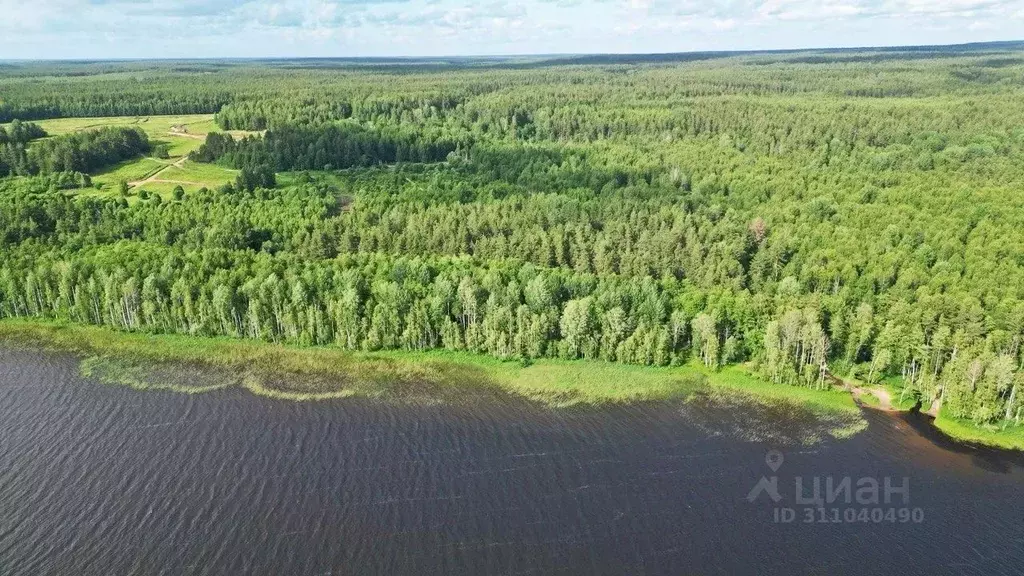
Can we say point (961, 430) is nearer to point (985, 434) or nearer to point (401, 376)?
point (985, 434)

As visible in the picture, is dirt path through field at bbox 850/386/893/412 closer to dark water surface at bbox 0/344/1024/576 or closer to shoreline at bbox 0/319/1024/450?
shoreline at bbox 0/319/1024/450

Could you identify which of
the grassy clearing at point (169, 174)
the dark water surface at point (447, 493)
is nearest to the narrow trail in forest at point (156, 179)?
the grassy clearing at point (169, 174)

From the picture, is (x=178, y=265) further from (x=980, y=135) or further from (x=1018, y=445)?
(x=980, y=135)

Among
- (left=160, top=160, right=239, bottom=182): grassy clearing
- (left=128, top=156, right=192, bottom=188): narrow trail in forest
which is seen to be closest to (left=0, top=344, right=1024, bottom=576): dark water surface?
(left=160, top=160, right=239, bottom=182): grassy clearing

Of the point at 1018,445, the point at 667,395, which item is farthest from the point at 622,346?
the point at 1018,445

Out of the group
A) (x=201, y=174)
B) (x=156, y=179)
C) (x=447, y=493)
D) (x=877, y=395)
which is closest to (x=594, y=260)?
(x=877, y=395)

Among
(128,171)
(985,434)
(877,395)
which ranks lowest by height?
(985,434)
